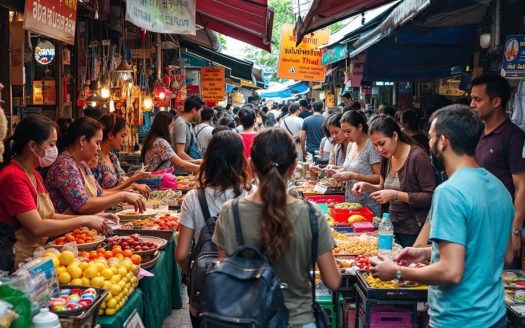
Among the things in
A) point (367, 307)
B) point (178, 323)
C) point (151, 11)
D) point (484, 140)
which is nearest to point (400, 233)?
point (484, 140)

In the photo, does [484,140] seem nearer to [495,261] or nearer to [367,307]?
[367,307]

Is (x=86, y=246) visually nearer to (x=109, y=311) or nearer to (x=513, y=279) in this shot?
(x=109, y=311)

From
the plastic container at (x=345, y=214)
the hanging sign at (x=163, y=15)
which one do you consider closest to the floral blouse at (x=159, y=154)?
the hanging sign at (x=163, y=15)

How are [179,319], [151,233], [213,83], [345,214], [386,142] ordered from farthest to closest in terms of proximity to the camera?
[213,83] < [179,319] < [345,214] < [151,233] < [386,142]

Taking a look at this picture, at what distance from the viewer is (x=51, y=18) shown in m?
5.52

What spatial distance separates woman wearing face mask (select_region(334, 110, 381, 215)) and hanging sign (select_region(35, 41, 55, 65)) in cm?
418

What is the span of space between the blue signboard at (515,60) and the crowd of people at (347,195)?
2.89ft

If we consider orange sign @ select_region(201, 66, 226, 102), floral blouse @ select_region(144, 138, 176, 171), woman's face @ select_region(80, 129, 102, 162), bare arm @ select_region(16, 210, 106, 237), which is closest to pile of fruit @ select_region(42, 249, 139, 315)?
bare arm @ select_region(16, 210, 106, 237)

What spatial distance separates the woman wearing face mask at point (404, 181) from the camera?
5.98m

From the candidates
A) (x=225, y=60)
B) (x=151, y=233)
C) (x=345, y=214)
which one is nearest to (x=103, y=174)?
(x=151, y=233)

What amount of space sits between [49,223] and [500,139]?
3.78m

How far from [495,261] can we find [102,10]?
7724 mm

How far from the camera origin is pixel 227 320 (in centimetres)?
295

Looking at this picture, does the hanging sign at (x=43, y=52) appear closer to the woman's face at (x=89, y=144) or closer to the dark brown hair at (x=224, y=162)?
the woman's face at (x=89, y=144)
